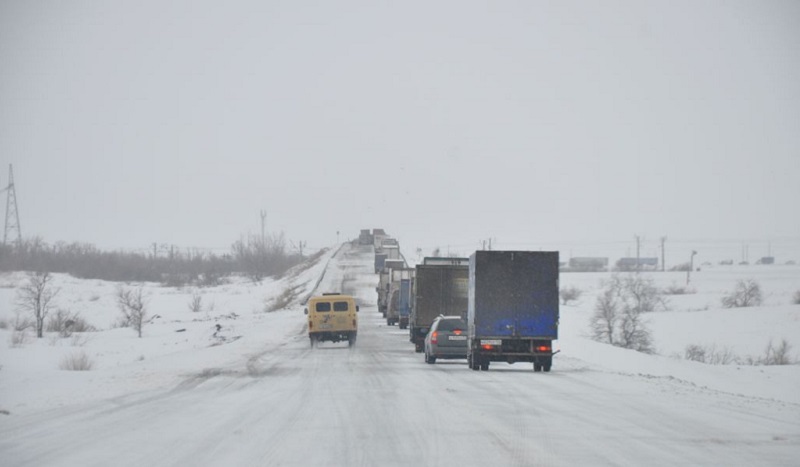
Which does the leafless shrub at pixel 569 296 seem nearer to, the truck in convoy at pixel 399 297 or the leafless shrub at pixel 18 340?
the truck in convoy at pixel 399 297

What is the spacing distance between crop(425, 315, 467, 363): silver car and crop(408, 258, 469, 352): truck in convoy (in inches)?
258

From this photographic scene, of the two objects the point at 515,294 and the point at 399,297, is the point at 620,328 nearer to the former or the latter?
the point at 399,297

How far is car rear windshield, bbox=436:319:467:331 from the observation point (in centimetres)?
3366

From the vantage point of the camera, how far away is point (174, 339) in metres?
57.7

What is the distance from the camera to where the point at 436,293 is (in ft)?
134

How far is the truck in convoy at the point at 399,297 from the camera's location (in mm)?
58844

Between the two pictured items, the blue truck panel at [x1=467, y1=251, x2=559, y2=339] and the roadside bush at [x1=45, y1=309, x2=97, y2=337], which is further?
the roadside bush at [x1=45, y1=309, x2=97, y2=337]

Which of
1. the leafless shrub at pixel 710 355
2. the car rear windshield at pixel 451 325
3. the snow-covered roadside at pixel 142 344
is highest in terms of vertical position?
the car rear windshield at pixel 451 325

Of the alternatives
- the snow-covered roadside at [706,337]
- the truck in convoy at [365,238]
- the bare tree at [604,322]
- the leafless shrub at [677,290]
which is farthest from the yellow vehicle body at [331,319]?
the truck in convoy at [365,238]

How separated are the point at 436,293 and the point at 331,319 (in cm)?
588

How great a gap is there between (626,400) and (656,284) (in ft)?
409

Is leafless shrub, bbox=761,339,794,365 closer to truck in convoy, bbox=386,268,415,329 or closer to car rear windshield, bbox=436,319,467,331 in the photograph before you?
truck in convoy, bbox=386,268,415,329

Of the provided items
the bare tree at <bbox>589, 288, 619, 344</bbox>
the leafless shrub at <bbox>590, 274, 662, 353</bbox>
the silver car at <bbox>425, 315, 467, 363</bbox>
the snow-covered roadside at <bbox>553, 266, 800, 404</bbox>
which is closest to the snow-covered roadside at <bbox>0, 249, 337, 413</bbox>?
the silver car at <bbox>425, 315, 467, 363</bbox>

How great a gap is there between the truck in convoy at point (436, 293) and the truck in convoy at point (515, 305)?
10417 millimetres
